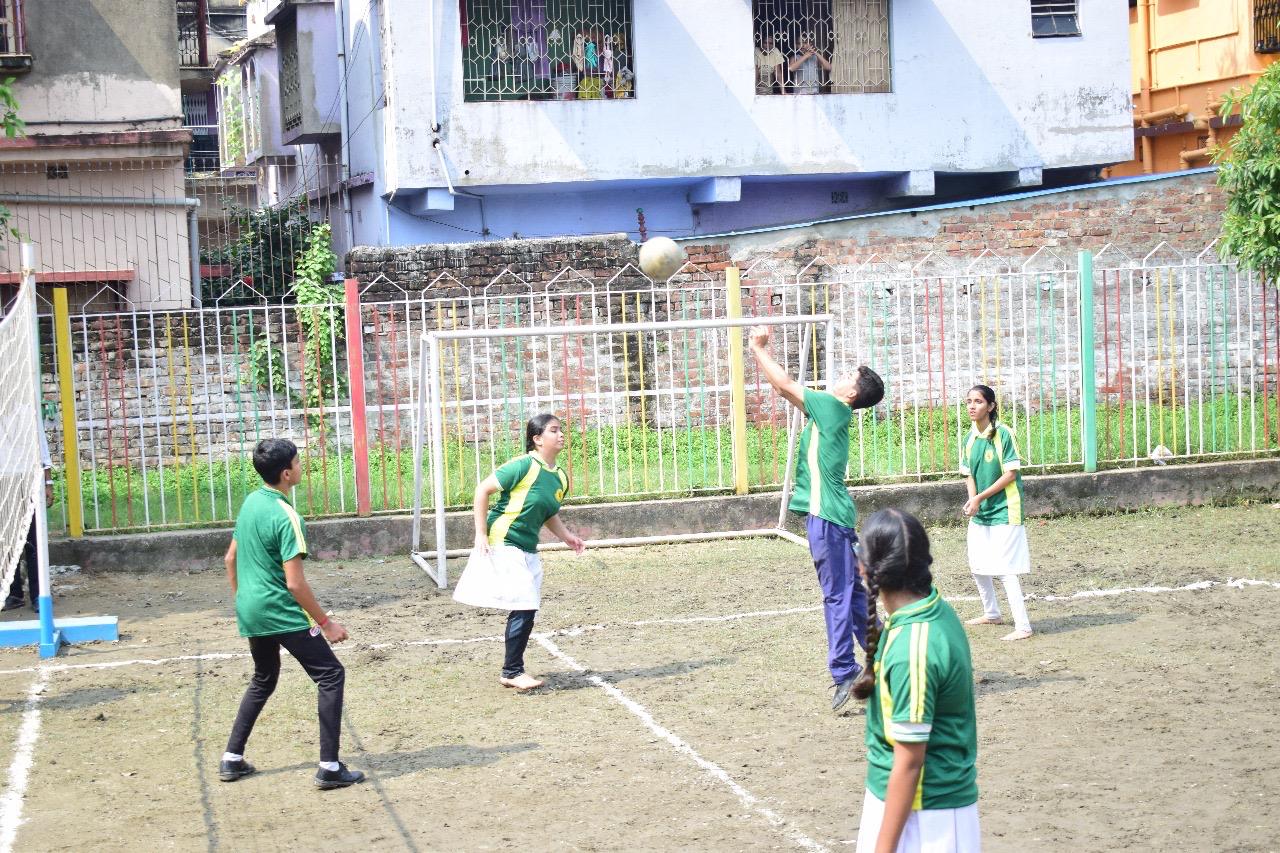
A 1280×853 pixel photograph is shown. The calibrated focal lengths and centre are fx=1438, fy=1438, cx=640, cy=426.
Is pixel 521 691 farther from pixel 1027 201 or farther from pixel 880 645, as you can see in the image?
pixel 1027 201

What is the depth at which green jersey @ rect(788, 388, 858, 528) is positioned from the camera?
A: 7750 millimetres

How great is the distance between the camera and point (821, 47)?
2066 cm

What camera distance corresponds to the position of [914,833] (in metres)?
3.74

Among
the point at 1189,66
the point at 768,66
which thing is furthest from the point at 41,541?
A: the point at 1189,66

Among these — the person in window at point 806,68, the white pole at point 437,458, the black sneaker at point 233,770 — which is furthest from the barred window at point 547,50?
the black sneaker at point 233,770

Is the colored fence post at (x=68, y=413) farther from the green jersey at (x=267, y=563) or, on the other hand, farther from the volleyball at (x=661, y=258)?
the green jersey at (x=267, y=563)

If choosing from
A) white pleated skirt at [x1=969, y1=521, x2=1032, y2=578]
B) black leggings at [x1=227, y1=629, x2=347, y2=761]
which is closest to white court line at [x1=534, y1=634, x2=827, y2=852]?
black leggings at [x1=227, y1=629, x2=347, y2=761]

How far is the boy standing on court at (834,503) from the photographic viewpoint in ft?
25.2

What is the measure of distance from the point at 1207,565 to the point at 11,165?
45.5 ft

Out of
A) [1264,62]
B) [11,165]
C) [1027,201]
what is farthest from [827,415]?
[1264,62]

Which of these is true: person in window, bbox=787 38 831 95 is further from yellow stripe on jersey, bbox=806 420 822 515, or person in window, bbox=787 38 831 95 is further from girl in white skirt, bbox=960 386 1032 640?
yellow stripe on jersey, bbox=806 420 822 515

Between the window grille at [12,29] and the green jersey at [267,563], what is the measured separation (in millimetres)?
12833

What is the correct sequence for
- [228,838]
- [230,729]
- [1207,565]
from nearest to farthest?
1. [228,838]
2. [230,729]
3. [1207,565]

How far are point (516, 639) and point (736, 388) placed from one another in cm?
598
